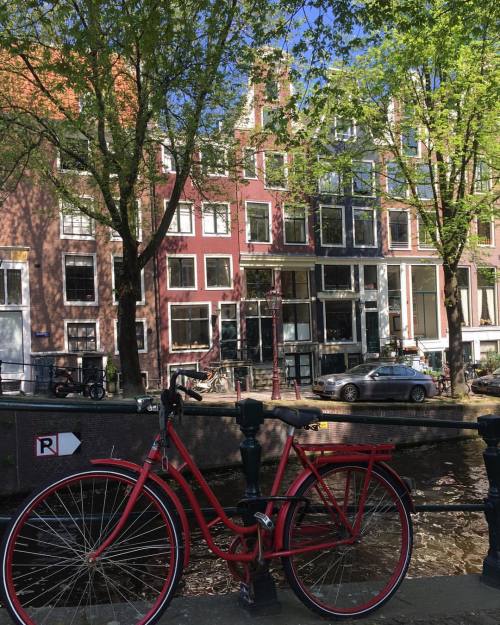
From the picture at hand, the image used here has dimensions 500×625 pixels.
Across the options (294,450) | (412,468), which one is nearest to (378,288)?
(412,468)

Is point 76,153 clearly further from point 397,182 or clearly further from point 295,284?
point 295,284

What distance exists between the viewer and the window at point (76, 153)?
47.1 feet

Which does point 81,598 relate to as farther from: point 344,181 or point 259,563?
point 344,181

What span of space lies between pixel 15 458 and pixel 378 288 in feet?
76.4

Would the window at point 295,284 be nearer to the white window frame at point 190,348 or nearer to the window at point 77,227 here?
the white window frame at point 190,348

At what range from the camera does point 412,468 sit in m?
15.1

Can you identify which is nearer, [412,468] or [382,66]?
[412,468]

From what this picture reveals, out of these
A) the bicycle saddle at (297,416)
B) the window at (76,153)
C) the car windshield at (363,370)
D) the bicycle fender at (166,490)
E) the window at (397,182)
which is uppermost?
the window at (397,182)

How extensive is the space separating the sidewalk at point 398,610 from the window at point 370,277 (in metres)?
29.6

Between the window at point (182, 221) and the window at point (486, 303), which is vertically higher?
the window at point (182, 221)

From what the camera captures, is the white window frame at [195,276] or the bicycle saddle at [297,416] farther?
the white window frame at [195,276]

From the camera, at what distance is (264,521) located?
262 centimetres

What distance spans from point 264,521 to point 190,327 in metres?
25.5

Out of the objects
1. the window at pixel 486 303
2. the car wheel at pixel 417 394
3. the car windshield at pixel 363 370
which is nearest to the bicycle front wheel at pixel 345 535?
the car windshield at pixel 363 370
